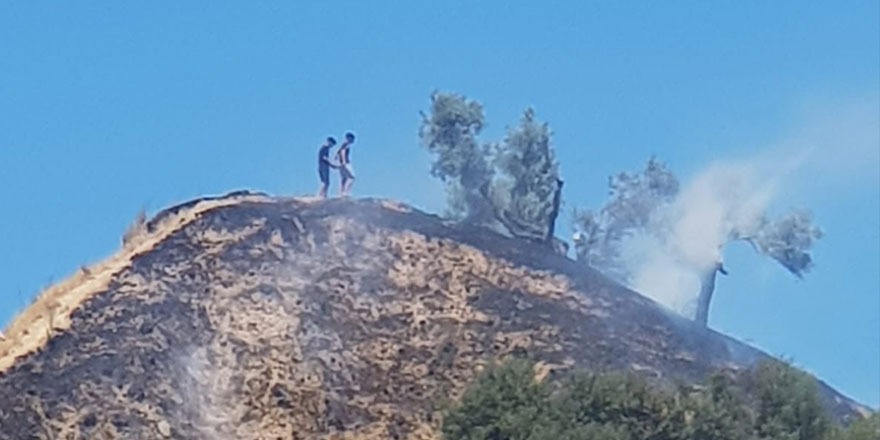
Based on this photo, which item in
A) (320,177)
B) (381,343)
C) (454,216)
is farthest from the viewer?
(454,216)

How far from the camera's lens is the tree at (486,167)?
3769cm

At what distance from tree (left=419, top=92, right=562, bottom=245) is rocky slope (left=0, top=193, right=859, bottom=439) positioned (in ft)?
12.6

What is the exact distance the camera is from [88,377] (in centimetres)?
2855

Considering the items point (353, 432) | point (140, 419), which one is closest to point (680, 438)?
point (353, 432)

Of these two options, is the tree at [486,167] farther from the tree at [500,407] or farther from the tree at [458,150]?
the tree at [500,407]

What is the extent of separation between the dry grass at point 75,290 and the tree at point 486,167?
617 centimetres

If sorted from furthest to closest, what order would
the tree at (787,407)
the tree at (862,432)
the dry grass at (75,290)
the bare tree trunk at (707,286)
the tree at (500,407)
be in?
the bare tree trunk at (707,286) → the dry grass at (75,290) → the tree at (787,407) → the tree at (862,432) → the tree at (500,407)

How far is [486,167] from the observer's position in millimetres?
38188

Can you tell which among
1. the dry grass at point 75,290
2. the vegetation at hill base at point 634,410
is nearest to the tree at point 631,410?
the vegetation at hill base at point 634,410

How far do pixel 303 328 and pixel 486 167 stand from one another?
27.5 ft

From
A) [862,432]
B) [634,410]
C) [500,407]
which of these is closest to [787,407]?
[862,432]

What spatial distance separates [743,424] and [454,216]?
1016 cm

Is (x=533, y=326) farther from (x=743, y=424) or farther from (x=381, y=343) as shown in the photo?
(x=743, y=424)

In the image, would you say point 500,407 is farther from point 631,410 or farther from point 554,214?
point 554,214
